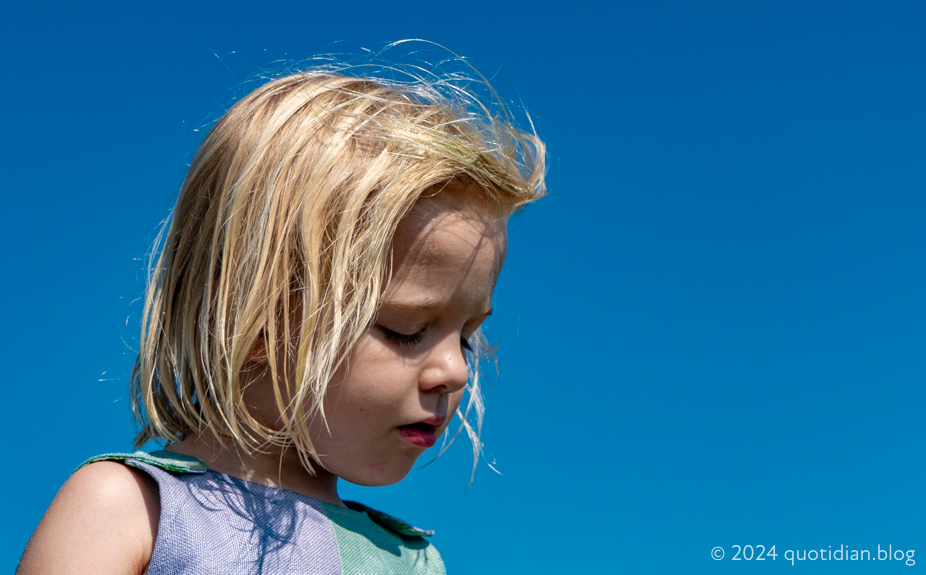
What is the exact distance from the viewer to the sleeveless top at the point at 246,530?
142 cm

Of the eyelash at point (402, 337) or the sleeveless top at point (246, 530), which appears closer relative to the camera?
the sleeveless top at point (246, 530)

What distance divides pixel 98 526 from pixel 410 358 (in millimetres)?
613

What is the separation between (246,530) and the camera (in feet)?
4.99

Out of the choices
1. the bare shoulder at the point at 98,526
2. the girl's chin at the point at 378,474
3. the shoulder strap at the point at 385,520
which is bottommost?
the bare shoulder at the point at 98,526

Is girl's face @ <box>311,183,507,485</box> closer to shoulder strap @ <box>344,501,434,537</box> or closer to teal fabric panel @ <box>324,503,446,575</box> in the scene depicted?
teal fabric panel @ <box>324,503,446,575</box>

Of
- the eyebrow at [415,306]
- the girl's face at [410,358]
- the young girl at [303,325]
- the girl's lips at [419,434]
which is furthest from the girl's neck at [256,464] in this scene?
the eyebrow at [415,306]

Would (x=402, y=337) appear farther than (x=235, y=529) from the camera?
Yes

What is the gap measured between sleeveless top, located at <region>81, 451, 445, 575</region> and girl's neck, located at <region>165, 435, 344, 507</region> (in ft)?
0.08

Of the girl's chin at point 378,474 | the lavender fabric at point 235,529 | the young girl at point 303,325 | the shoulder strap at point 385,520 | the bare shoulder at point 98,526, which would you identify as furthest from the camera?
the shoulder strap at point 385,520

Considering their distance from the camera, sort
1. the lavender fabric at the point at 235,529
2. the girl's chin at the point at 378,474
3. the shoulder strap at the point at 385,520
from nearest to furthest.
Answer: the lavender fabric at the point at 235,529
the girl's chin at the point at 378,474
the shoulder strap at the point at 385,520

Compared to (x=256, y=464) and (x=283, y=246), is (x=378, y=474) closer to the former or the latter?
(x=256, y=464)

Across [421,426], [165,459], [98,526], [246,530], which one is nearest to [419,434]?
[421,426]

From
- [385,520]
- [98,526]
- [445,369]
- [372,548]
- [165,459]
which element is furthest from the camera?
[385,520]

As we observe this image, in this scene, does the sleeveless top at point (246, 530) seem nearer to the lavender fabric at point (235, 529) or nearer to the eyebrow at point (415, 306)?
the lavender fabric at point (235, 529)
